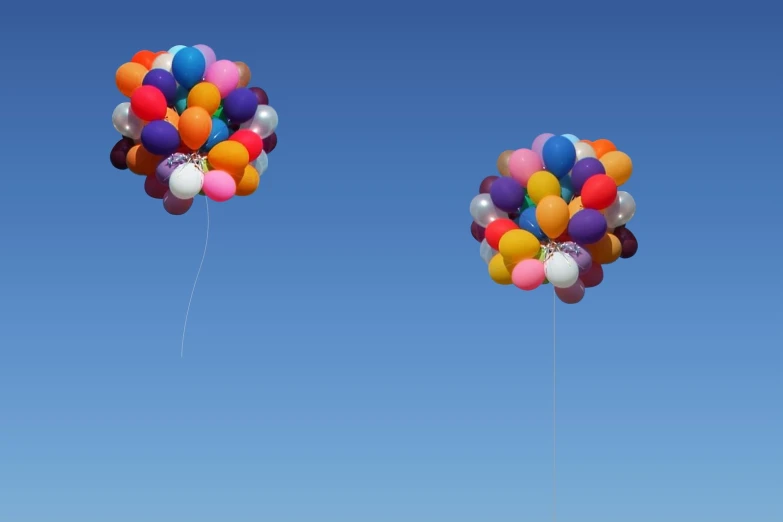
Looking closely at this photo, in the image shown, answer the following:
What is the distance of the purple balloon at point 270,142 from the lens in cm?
3002

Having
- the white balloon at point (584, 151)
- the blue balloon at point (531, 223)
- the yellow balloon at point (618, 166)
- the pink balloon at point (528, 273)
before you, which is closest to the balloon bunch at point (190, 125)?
the blue balloon at point (531, 223)

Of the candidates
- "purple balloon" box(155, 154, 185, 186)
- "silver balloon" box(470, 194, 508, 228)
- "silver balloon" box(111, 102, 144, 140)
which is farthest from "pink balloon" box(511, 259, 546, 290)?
"silver balloon" box(111, 102, 144, 140)

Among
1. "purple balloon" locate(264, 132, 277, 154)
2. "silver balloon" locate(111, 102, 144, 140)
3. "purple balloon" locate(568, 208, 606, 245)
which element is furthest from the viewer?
"purple balloon" locate(264, 132, 277, 154)

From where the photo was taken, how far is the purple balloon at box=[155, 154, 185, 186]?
2858 centimetres

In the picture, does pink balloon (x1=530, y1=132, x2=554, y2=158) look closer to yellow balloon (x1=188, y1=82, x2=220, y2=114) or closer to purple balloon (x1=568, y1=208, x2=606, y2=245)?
purple balloon (x1=568, y1=208, x2=606, y2=245)

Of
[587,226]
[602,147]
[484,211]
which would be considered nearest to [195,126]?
[484,211]

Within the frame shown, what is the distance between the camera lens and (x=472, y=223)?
1182 inches

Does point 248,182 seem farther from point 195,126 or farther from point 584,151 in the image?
point 584,151

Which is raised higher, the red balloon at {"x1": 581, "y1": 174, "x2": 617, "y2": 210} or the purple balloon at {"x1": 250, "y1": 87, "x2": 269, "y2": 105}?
the purple balloon at {"x1": 250, "y1": 87, "x2": 269, "y2": 105}

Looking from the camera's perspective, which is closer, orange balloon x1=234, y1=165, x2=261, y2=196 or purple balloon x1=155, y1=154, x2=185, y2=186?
purple balloon x1=155, y1=154, x2=185, y2=186

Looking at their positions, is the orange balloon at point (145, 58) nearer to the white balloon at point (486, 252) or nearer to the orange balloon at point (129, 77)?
the orange balloon at point (129, 77)

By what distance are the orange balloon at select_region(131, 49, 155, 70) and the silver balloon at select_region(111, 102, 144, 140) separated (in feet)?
2.53

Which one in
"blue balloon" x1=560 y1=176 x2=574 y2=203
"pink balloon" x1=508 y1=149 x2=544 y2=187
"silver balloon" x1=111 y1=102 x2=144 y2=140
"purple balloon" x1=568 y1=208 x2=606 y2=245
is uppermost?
"silver balloon" x1=111 y1=102 x2=144 y2=140

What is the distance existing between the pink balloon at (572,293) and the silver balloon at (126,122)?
7600mm
